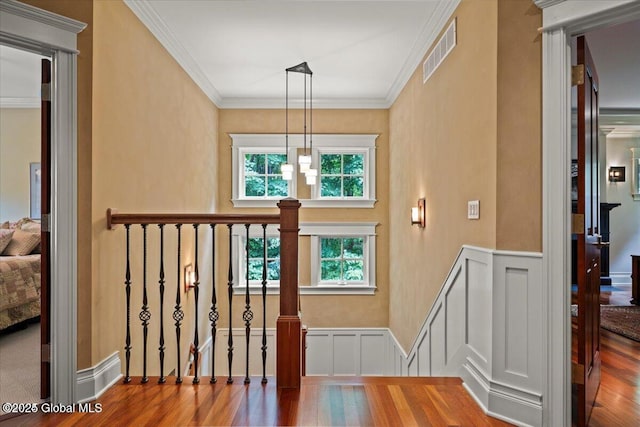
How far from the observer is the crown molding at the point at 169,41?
134 inches

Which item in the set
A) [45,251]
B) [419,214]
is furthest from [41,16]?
[419,214]

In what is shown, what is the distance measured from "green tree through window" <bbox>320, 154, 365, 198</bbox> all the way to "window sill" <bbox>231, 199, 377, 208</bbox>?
17 cm

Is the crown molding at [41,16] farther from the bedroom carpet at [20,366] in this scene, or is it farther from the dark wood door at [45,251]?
the bedroom carpet at [20,366]

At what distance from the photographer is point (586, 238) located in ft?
8.07

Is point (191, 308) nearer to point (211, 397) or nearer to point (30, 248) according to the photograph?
point (30, 248)

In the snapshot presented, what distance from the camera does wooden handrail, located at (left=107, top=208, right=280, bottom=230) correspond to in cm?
279

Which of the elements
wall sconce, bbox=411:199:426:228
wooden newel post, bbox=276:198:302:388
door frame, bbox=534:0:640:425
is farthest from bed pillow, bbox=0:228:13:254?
door frame, bbox=534:0:640:425

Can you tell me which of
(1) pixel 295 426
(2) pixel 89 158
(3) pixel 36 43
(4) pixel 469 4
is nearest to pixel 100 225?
(2) pixel 89 158

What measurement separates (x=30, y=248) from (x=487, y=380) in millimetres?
4831

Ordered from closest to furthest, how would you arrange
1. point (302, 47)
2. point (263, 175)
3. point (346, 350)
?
point (302, 47), point (346, 350), point (263, 175)

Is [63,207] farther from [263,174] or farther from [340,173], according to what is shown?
[340,173]

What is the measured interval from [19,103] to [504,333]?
7041mm

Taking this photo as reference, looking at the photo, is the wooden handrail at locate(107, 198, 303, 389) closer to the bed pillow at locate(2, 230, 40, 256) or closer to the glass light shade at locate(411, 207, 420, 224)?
the glass light shade at locate(411, 207, 420, 224)

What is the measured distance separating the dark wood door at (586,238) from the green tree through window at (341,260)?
13.3ft
